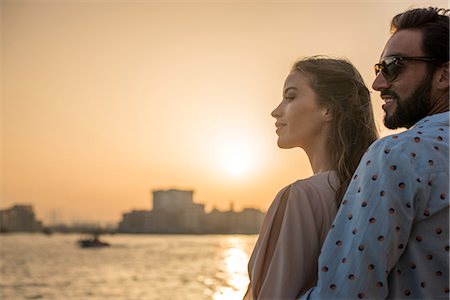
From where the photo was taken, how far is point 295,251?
195cm

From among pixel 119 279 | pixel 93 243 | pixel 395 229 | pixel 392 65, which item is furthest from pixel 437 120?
pixel 93 243

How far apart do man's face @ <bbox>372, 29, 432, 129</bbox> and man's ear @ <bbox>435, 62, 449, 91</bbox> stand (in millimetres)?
22

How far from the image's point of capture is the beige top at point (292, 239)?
192 cm

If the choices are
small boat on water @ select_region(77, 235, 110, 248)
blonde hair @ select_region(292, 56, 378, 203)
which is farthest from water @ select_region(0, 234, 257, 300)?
blonde hair @ select_region(292, 56, 378, 203)

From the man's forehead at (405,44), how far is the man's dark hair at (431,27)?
13mm

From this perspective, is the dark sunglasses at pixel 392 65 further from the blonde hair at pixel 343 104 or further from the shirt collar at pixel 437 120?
the blonde hair at pixel 343 104

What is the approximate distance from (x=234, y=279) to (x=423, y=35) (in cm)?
5725

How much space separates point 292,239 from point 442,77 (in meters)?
0.57

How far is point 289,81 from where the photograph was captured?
2.31 metres

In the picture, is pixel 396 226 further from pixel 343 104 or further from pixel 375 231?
pixel 343 104

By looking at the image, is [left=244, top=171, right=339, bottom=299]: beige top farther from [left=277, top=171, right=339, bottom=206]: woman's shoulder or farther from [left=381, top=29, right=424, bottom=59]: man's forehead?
[left=381, top=29, right=424, bottom=59]: man's forehead

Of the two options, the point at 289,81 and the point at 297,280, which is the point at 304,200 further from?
the point at 289,81

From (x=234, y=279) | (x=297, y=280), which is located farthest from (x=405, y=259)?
(x=234, y=279)

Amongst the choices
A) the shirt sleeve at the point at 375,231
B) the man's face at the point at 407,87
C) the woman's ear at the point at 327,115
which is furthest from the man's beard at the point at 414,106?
the woman's ear at the point at 327,115
